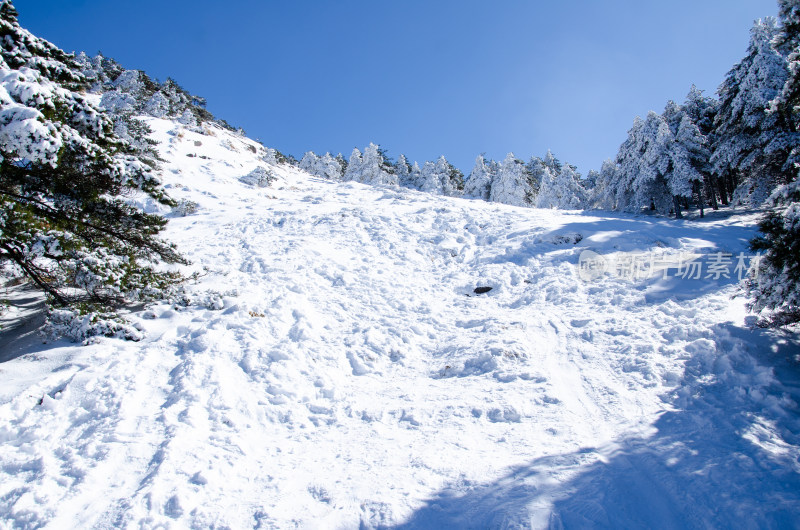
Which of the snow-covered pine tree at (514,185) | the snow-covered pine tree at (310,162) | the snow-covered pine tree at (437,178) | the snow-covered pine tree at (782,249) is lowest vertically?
the snow-covered pine tree at (782,249)

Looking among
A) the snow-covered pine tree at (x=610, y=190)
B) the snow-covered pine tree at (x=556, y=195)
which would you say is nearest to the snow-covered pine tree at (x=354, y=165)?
the snow-covered pine tree at (x=556, y=195)

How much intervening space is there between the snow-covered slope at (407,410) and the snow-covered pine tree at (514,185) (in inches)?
1367

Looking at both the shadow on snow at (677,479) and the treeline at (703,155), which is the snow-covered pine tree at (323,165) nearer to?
the treeline at (703,155)

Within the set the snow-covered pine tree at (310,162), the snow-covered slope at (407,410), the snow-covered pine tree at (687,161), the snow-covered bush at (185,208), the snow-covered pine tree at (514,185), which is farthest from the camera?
the snow-covered pine tree at (310,162)

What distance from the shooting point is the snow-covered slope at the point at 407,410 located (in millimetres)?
5059

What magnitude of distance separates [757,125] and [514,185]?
26.2 metres

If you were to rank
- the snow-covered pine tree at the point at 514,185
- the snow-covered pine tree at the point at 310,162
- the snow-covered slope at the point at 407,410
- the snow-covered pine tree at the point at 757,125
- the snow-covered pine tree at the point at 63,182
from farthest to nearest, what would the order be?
the snow-covered pine tree at the point at 310,162, the snow-covered pine tree at the point at 514,185, the snow-covered pine tree at the point at 757,125, the snow-covered pine tree at the point at 63,182, the snow-covered slope at the point at 407,410

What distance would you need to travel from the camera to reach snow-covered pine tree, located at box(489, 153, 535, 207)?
1833 inches

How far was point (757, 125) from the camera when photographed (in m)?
21.6

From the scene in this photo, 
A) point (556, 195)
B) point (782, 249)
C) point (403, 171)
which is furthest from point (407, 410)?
point (403, 171)

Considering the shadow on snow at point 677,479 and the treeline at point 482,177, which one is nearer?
the shadow on snow at point 677,479

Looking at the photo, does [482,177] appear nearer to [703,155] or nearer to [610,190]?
[610,190]

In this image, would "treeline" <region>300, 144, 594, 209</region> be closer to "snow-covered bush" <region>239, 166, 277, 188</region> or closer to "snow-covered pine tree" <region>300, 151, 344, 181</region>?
"snow-covered pine tree" <region>300, 151, 344, 181</region>

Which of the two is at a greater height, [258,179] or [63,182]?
[258,179]
